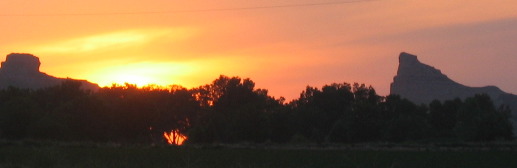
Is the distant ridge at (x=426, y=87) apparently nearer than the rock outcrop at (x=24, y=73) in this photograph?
No

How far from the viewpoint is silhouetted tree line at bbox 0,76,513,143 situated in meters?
82.1

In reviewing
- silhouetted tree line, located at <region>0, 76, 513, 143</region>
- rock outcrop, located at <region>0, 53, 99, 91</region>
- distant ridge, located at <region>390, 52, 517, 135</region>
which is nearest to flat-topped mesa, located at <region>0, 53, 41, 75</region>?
rock outcrop, located at <region>0, 53, 99, 91</region>

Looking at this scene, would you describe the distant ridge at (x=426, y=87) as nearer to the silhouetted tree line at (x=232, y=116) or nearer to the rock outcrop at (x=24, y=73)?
the silhouetted tree line at (x=232, y=116)

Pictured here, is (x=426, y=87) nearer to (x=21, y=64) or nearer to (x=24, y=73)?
(x=24, y=73)

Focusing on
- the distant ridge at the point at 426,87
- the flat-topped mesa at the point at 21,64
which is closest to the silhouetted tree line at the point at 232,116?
the flat-topped mesa at the point at 21,64

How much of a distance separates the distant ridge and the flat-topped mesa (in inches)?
3149

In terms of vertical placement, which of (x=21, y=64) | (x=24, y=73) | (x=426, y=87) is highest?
(x=21, y=64)

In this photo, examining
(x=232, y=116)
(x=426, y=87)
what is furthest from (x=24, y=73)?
(x=426, y=87)

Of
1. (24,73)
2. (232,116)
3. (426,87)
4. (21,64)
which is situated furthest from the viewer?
(426,87)

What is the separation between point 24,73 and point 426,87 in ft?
298

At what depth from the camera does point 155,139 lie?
3671 inches

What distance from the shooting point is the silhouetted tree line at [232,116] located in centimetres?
8212

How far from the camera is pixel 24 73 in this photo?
567 feet

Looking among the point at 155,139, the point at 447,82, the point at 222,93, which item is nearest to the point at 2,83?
the point at 222,93
